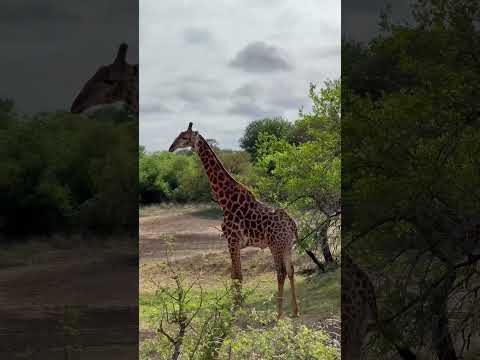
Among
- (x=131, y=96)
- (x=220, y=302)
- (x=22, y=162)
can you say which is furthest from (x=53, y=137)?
(x=220, y=302)

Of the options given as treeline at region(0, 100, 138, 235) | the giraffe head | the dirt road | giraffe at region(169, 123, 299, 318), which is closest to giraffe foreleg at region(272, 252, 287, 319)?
giraffe at region(169, 123, 299, 318)

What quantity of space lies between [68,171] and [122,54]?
67cm

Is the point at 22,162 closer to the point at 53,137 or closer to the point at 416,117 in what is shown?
the point at 53,137

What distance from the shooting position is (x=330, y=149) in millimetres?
5355

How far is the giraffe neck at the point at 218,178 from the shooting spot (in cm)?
457

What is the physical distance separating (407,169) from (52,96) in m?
1.95

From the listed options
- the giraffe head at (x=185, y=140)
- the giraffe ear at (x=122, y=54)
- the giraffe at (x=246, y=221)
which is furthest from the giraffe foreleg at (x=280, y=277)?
the giraffe ear at (x=122, y=54)

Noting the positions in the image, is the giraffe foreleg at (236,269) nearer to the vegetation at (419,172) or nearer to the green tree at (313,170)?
the green tree at (313,170)

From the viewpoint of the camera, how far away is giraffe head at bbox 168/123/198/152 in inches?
177

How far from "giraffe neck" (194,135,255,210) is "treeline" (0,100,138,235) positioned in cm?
143

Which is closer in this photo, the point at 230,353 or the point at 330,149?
the point at 230,353

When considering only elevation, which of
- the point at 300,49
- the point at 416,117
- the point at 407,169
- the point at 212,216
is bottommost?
the point at 212,216

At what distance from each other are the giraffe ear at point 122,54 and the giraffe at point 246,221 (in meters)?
1.45

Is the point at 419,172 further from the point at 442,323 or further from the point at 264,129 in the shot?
the point at 264,129
